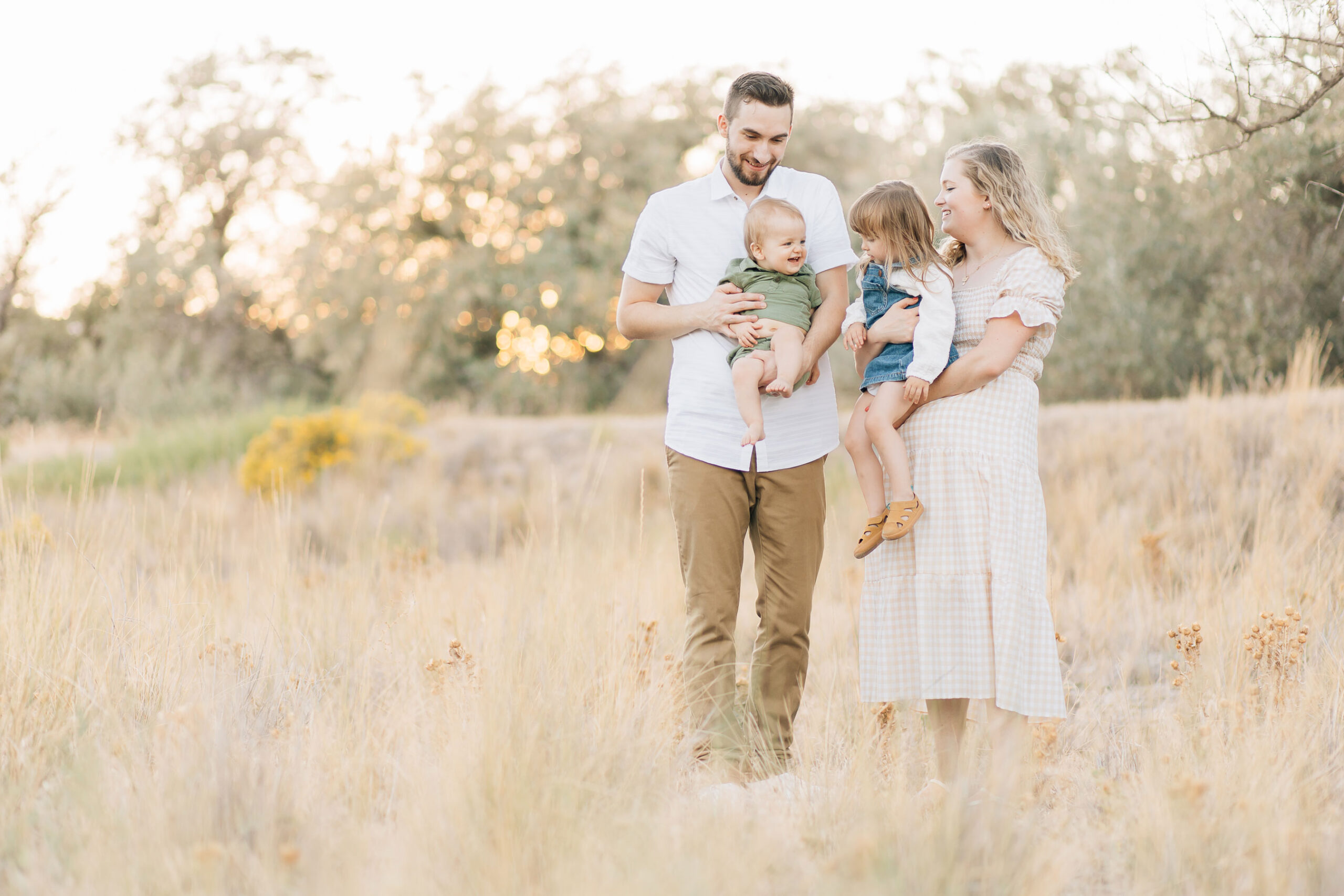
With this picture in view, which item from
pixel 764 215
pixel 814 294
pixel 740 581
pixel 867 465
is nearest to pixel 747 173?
pixel 764 215

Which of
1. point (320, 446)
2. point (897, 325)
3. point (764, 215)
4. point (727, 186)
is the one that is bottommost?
point (320, 446)

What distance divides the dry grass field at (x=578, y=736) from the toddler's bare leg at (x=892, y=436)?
744 mm

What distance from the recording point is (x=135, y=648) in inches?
136

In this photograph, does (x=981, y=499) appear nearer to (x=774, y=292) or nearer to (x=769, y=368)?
(x=769, y=368)

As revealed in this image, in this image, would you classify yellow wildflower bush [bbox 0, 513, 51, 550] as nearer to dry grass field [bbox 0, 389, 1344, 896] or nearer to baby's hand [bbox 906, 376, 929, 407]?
dry grass field [bbox 0, 389, 1344, 896]

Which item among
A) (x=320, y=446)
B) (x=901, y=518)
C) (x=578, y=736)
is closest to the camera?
(x=578, y=736)

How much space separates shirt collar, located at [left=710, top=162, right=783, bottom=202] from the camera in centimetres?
314

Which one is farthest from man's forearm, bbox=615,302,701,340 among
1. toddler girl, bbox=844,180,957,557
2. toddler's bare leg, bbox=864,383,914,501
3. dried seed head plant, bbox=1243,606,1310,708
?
dried seed head plant, bbox=1243,606,1310,708

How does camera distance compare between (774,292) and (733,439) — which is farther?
(733,439)

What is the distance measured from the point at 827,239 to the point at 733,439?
716mm

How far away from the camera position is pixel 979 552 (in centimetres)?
276

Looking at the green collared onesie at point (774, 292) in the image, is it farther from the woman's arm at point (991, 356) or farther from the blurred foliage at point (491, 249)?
the blurred foliage at point (491, 249)

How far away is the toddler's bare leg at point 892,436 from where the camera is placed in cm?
279

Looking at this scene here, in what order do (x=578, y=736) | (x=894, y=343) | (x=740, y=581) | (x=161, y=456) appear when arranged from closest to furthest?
(x=578, y=736), (x=894, y=343), (x=740, y=581), (x=161, y=456)
